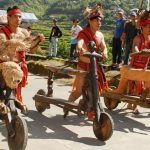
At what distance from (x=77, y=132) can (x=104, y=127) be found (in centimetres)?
70

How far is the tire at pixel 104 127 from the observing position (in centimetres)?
609

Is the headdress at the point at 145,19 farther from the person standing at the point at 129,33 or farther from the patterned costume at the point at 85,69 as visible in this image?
the person standing at the point at 129,33

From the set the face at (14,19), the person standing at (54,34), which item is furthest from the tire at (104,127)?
the person standing at (54,34)

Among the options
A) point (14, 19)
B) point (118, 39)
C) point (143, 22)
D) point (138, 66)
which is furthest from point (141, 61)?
point (118, 39)

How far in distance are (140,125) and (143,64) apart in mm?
1079

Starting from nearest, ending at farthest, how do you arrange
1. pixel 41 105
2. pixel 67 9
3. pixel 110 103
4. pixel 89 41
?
1. pixel 89 41
2. pixel 41 105
3. pixel 110 103
4. pixel 67 9

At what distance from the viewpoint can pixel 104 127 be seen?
6.18 metres

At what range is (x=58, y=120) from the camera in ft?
24.8

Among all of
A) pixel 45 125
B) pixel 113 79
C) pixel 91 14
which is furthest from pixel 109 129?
pixel 113 79

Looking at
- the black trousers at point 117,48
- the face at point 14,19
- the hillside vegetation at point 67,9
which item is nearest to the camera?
the face at point 14,19

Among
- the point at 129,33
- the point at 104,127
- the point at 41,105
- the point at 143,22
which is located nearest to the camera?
the point at 104,127

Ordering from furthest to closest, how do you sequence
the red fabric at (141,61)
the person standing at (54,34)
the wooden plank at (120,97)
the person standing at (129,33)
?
the person standing at (54,34) → the person standing at (129,33) → the red fabric at (141,61) → the wooden plank at (120,97)

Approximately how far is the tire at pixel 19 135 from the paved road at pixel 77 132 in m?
0.48

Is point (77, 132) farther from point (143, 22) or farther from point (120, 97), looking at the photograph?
point (143, 22)
